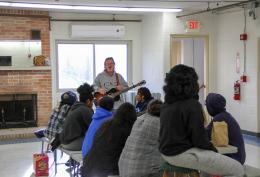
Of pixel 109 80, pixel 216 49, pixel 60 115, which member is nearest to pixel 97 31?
pixel 216 49

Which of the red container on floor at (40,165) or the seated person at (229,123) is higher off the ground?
the seated person at (229,123)

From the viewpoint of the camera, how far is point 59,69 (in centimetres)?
895

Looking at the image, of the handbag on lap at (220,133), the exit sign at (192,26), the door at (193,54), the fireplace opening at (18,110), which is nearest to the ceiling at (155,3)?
the exit sign at (192,26)

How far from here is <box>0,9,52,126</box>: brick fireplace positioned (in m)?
8.21

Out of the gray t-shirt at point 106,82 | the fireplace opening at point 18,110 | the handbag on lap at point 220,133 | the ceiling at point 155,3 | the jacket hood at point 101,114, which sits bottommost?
the fireplace opening at point 18,110

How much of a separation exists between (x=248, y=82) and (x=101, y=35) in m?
3.44

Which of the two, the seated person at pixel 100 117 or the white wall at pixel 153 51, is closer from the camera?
the seated person at pixel 100 117

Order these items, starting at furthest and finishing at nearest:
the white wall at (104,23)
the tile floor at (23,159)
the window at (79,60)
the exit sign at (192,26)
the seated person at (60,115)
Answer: the window at (79,60)
the white wall at (104,23)
the exit sign at (192,26)
the tile floor at (23,159)
the seated person at (60,115)

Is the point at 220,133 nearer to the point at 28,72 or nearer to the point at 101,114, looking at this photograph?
the point at 101,114

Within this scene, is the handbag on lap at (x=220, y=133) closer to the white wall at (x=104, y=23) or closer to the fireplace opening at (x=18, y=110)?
the fireplace opening at (x=18, y=110)

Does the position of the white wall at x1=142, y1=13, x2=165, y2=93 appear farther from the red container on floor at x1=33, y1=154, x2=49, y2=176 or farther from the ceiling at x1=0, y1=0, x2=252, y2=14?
the red container on floor at x1=33, y1=154, x2=49, y2=176

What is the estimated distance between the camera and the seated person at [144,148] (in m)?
3.00

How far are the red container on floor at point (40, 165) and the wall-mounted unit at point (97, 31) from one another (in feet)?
14.3

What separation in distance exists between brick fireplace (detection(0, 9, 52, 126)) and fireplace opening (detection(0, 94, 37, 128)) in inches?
3.9
